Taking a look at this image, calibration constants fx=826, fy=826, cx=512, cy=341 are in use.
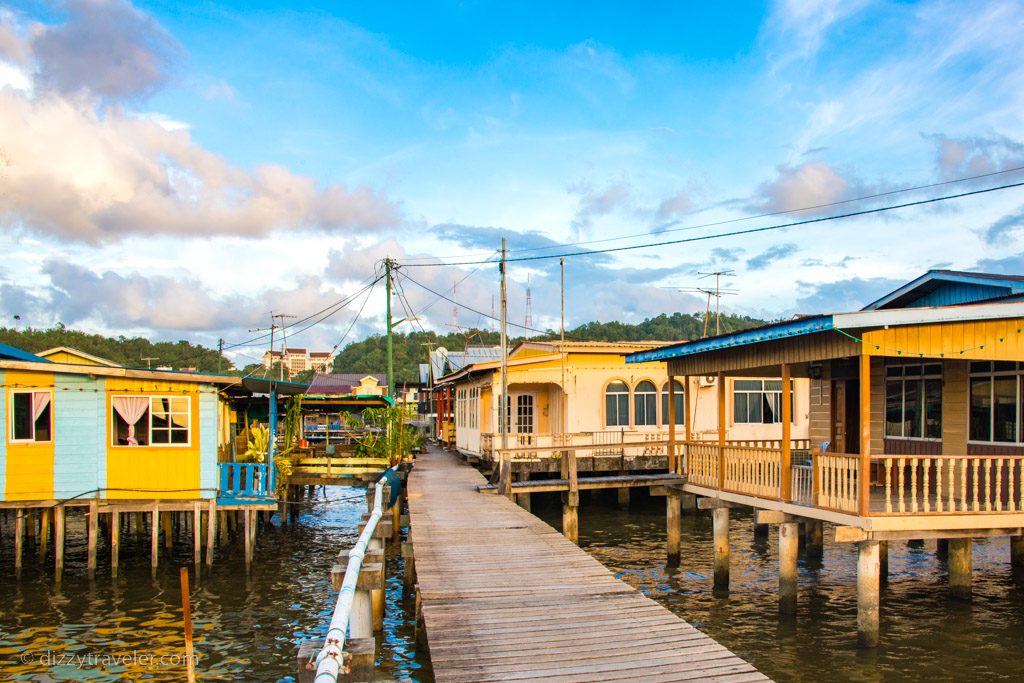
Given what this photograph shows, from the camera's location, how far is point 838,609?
584 inches

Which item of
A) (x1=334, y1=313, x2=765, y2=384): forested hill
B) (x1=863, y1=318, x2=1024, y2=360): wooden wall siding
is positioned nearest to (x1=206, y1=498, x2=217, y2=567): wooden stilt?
(x1=863, y1=318, x2=1024, y2=360): wooden wall siding

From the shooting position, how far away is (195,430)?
18.8 meters

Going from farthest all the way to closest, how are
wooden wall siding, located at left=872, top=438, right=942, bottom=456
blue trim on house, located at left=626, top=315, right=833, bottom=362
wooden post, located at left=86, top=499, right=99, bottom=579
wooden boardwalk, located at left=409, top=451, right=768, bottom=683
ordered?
wooden post, located at left=86, top=499, right=99, bottom=579
wooden wall siding, located at left=872, top=438, right=942, bottom=456
blue trim on house, located at left=626, top=315, right=833, bottom=362
wooden boardwalk, located at left=409, top=451, right=768, bottom=683

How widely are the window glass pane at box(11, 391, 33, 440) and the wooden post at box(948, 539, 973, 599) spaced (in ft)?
62.3

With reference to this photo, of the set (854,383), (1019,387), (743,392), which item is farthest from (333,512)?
(1019,387)

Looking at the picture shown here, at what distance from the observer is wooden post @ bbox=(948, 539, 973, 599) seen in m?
14.9

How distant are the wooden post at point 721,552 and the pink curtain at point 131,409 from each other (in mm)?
12691

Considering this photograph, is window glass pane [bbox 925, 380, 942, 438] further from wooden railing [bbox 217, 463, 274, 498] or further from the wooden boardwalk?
wooden railing [bbox 217, 463, 274, 498]

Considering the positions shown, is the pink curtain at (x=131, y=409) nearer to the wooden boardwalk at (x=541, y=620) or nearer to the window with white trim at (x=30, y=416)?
the window with white trim at (x=30, y=416)

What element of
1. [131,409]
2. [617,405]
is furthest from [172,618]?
[617,405]

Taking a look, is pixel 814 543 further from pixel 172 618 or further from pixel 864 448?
pixel 172 618

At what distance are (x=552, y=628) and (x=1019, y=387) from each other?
33.7 feet

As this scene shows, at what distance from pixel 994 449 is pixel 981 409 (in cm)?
79

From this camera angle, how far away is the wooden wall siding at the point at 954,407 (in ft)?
50.3
